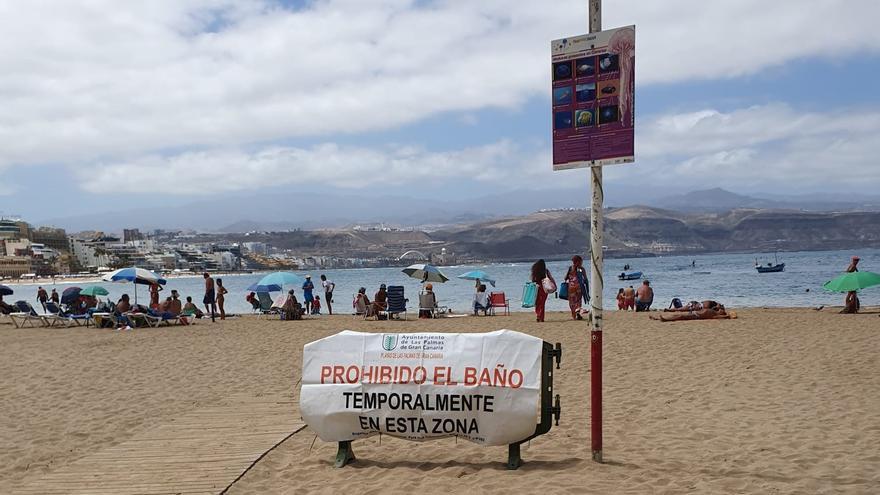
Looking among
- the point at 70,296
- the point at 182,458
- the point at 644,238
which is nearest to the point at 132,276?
the point at 70,296

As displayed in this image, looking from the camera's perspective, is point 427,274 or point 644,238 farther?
point 644,238

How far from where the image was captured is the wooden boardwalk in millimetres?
5074

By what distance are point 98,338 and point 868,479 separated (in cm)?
1557

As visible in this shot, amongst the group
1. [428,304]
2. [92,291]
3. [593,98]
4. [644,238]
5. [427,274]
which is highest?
[644,238]

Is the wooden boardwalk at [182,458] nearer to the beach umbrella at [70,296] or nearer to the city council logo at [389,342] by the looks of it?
the city council logo at [389,342]

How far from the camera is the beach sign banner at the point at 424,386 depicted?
509cm

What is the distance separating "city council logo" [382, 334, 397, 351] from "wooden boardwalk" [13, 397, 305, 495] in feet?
4.70

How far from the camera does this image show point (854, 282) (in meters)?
16.6

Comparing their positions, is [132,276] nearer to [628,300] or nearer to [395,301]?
[395,301]

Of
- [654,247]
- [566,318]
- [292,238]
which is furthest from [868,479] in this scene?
[292,238]

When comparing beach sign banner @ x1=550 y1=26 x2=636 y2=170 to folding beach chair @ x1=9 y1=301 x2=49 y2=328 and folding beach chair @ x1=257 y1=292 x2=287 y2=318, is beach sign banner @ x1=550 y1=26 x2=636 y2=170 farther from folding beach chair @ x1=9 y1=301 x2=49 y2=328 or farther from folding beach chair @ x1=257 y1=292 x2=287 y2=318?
folding beach chair @ x1=9 y1=301 x2=49 y2=328

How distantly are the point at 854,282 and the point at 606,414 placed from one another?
12.7 meters

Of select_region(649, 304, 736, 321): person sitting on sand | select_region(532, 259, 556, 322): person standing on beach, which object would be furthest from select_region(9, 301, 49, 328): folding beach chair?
select_region(649, 304, 736, 321): person sitting on sand

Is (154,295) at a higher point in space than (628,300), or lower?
higher
